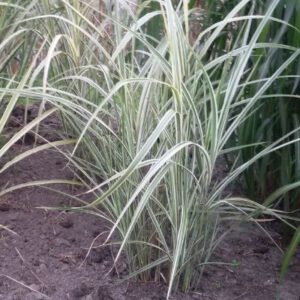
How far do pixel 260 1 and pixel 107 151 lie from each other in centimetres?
81

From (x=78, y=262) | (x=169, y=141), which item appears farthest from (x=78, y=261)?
(x=169, y=141)

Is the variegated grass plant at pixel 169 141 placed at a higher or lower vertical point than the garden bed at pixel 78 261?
higher

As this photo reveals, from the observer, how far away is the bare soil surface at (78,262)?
193cm

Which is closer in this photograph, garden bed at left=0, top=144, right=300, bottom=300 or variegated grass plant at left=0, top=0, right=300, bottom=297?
variegated grass plant at left=0, top=0, right=300, bottom=297

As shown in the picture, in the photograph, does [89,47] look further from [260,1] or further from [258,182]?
[258,182]

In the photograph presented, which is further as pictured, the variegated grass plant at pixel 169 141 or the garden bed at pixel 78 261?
the garden bed at pixel 78 261

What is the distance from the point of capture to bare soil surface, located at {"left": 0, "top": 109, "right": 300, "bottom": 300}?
1.93 metres

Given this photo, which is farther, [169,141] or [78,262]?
[78,262]

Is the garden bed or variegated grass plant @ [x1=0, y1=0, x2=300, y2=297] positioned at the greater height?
variegated grass plant @ [x1=0, y1=0, x2=300, y2=297]

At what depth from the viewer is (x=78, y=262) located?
2074mm

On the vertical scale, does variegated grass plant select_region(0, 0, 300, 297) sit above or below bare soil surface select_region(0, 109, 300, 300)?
above

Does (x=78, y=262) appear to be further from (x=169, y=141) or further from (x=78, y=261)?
(x=169, y=141)

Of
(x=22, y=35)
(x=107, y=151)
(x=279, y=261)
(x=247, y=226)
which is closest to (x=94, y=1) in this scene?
(x=22, y=35)

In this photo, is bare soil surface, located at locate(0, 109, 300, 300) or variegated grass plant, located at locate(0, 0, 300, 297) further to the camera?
bare soil surface, located at locate(0, 109, 300, 300)
